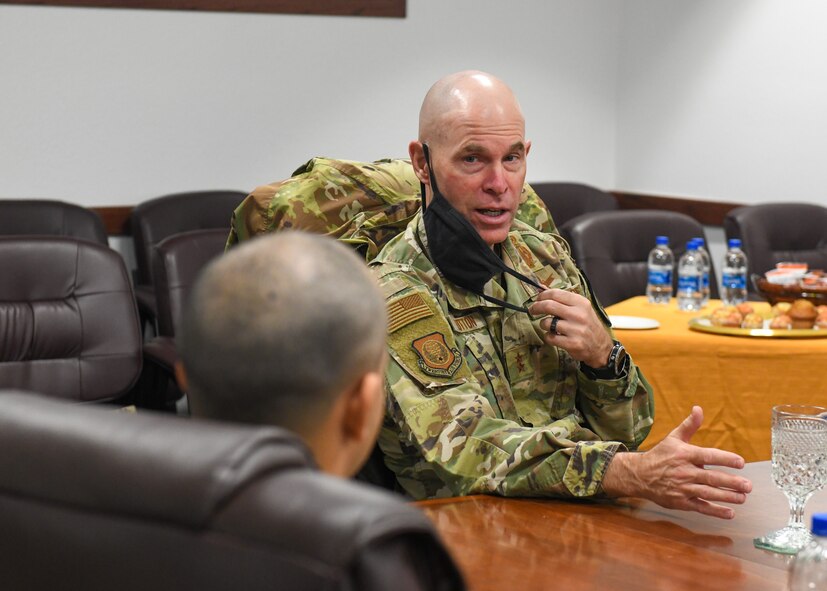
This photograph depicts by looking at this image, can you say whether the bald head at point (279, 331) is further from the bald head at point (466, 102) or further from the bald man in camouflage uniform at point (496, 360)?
the bald head at point (466, 102)

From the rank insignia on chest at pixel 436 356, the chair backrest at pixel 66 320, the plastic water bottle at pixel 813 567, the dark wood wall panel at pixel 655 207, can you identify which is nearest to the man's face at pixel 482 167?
the rank insignia on chest at pixel 436 356

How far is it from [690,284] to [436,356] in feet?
6.26

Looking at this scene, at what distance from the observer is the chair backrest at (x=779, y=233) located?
4422 mm

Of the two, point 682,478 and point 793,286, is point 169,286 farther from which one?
point 682,478

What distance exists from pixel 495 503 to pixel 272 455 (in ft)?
3.19

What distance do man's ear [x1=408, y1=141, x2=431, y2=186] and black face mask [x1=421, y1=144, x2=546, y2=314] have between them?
0.14 metres

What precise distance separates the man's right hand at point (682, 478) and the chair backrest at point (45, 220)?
121 inches

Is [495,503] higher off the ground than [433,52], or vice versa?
[433,52]

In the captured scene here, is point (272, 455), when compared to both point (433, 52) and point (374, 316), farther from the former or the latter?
point (433, 52)

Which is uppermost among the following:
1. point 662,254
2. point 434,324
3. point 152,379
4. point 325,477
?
point 325,477

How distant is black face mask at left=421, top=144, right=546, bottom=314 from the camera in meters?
1.98

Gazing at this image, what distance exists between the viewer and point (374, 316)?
847 millimetres

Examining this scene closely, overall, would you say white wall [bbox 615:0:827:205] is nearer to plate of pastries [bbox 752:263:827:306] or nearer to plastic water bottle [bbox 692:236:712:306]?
plastic water bottle [bbox 692:236:712:306]

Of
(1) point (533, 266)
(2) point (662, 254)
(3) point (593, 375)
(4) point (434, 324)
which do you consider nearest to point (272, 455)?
(4) point (434, 324)
